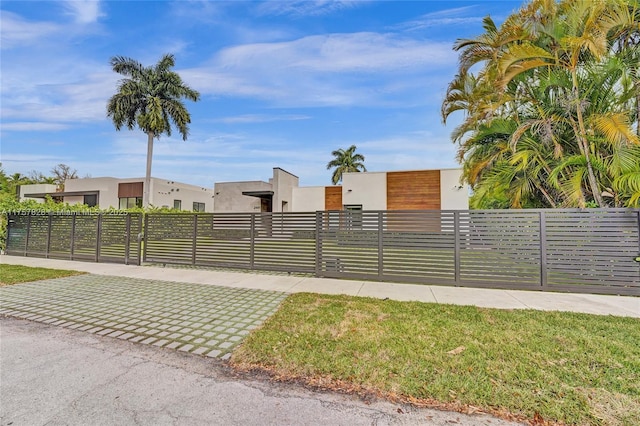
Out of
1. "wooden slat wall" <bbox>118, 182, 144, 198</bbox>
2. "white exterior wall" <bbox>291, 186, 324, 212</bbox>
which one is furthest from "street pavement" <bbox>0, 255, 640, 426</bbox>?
"wooden slat wall" <bbox>118, 182, 144, 198</bbox>

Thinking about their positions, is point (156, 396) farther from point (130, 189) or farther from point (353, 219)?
point (130, 189)

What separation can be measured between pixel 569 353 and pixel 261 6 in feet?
31.7

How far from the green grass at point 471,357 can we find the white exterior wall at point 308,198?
16.1 meters

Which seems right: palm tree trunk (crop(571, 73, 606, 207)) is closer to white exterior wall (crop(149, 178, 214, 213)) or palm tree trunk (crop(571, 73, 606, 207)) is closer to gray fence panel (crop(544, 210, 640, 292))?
gray fence panel (crop(544, 210, 640, 292))

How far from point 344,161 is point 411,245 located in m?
28.7

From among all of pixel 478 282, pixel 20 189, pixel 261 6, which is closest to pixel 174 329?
pixel 478 282

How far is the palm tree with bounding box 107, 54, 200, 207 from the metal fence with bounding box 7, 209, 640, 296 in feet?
32.2

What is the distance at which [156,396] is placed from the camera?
2.25 metres

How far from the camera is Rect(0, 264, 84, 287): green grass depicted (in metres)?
6.31

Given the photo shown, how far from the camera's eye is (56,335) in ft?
11.4

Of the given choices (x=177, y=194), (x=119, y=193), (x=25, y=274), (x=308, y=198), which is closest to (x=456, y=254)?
(x=25, y=274)

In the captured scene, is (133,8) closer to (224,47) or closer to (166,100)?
(224,47)

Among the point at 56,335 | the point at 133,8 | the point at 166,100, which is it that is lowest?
the point at 56,335

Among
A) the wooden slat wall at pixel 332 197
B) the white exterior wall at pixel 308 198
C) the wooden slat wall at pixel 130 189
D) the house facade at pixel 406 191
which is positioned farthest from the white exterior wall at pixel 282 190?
the wooden slat wall at pixel 130 189
